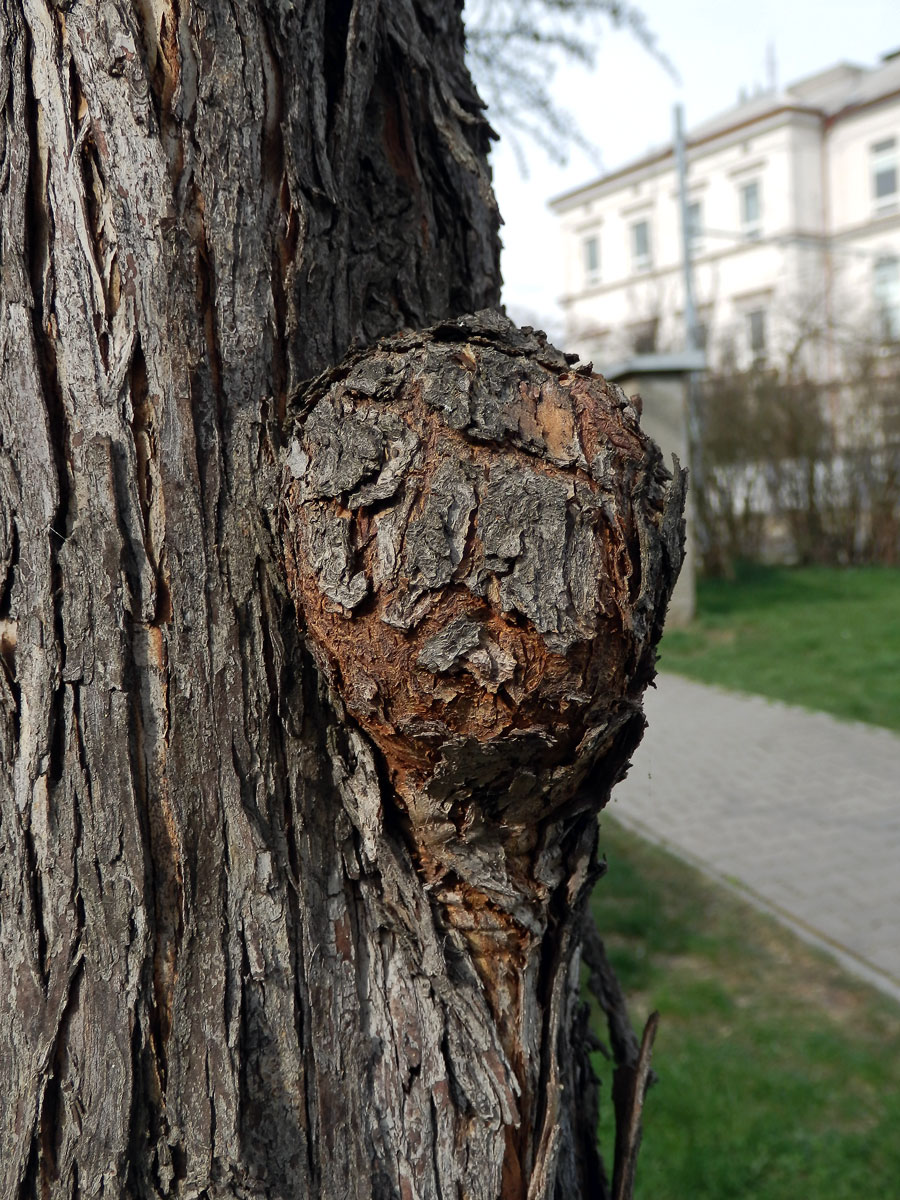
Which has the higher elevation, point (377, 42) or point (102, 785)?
point (377, 42)

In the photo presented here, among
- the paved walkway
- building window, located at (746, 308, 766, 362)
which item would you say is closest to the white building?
building window, located at (746, 308, 766, 362)

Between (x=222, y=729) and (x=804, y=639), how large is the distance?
10396mm

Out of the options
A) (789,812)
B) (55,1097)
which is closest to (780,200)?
(789,812)

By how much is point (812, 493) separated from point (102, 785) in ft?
45.6

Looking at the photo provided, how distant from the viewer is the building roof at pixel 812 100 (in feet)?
103

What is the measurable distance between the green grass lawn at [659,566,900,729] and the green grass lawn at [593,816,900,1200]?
12.1 ft

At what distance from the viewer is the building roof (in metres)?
31.5

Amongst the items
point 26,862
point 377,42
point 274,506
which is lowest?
point 26,862

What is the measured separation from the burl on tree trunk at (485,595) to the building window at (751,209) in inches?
1410

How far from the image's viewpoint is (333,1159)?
4.28ft

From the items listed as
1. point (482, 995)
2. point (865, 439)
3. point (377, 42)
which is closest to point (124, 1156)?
point (482, 995)

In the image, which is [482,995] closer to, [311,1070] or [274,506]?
[311,1070]

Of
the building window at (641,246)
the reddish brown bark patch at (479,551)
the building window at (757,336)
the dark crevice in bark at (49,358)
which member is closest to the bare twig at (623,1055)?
the reddish brown bark patch at (479,551)

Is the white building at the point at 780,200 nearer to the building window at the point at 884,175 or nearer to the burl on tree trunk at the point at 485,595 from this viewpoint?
the building window at the point at 884,175
